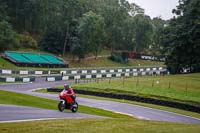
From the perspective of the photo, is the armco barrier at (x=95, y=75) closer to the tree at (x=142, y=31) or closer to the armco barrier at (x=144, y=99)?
the armco barrier at (x=144, y=99)

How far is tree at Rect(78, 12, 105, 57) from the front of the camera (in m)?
94.1

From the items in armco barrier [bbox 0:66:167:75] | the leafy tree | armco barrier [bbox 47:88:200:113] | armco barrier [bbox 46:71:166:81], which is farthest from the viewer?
the leafy tree

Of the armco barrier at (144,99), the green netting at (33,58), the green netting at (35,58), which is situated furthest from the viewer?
the green netting at (35,58)

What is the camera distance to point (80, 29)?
9444 cm

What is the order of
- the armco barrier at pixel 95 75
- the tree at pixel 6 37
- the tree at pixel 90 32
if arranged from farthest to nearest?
the tree at pixel 90 32, the tree at pixel 6 37, the armco barrier at pixel 95 75

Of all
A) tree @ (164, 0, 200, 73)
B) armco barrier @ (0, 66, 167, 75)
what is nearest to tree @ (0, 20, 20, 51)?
armco barrier @ (0, 66, 167, 75)

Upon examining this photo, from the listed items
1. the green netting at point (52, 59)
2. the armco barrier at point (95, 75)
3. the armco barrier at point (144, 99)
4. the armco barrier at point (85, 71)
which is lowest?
the armco barrier at point (144, 99)

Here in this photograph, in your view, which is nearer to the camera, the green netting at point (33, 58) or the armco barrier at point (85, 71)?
the armco barrier at point (85, 71)

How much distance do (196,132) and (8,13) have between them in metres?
83.7

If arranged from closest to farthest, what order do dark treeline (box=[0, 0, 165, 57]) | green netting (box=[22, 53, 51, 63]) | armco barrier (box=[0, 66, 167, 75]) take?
armco barrier (box=[0, 66, 167, 75])
green netting (box=[22, 53, 51, 63])
dark treeline (box=[0, 0, 165, 57])

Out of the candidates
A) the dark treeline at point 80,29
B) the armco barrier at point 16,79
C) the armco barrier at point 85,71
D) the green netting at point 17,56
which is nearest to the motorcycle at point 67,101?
the armco barrier at point 16,79

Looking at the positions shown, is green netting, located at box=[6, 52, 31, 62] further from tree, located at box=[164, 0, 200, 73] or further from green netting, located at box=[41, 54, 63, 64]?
tree, located at box=[164, 0, 200, 73]

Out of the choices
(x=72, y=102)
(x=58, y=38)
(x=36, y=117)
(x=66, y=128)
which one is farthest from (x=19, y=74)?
(x=66, y=128)

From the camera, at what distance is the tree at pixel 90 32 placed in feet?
309
